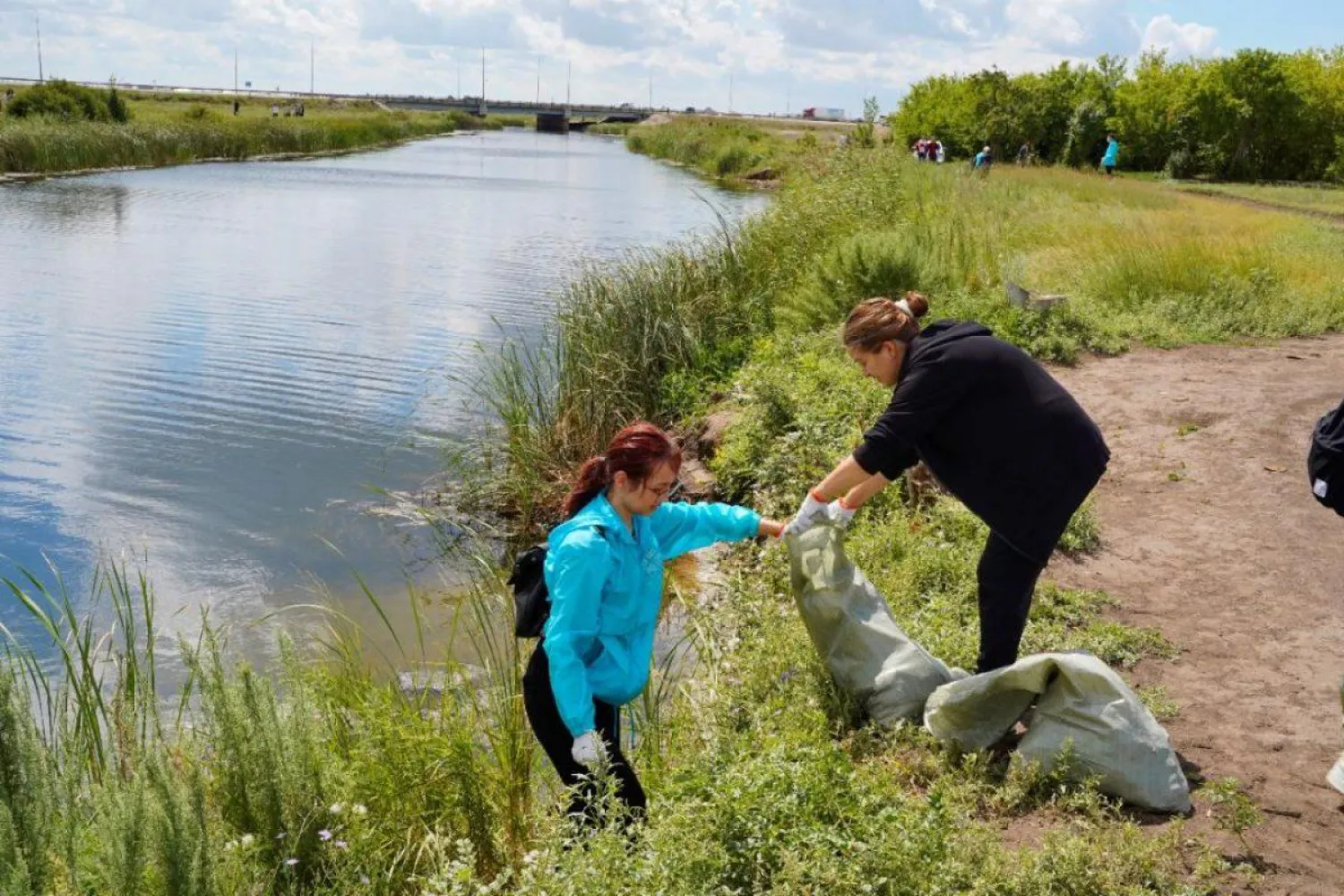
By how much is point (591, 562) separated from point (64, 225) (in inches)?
970

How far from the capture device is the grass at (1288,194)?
2677 centimetres

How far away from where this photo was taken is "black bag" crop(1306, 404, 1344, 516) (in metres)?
4.05

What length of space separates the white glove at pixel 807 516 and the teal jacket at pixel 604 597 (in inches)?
16.5

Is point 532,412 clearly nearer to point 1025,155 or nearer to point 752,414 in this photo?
point 752,414

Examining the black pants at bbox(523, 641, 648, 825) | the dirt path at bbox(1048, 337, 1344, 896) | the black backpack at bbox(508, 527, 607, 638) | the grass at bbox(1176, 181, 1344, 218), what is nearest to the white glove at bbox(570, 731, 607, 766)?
the black pants at bbox(523, 641, 648, 825)

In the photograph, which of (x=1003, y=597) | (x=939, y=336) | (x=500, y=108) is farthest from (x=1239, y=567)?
(x=500, y=108)

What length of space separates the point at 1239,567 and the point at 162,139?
142ft

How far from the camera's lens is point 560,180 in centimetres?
4794

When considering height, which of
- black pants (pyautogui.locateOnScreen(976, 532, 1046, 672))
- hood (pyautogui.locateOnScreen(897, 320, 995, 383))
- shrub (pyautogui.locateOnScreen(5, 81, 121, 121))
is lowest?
black pants (pyautogui.locateOnScreen(976, 532, 1046, 672))

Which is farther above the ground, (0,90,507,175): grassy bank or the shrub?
the shrub

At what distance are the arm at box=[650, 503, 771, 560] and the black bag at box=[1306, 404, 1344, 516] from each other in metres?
1.93

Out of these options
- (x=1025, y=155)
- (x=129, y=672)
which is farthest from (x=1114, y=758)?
(x=1025, y=155)

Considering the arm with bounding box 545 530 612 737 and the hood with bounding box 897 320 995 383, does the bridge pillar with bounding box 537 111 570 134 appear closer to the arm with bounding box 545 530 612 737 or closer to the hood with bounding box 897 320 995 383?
the hood with bounding box 897 320 995 383

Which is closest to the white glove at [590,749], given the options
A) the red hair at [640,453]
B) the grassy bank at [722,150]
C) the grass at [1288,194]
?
the red hair at [640,453]
